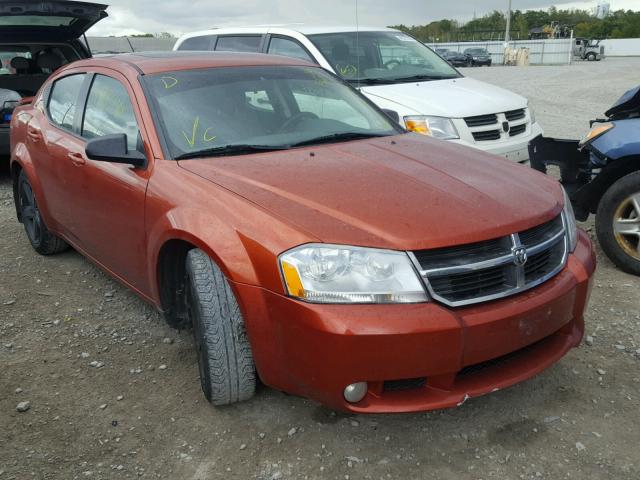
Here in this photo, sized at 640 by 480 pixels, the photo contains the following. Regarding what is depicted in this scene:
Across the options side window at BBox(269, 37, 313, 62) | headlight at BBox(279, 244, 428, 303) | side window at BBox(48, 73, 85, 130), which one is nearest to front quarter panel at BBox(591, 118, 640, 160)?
headlight at BBox(279, 244, 428, 303)

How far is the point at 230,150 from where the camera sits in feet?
10.2

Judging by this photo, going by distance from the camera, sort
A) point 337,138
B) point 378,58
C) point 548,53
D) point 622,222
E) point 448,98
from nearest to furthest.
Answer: point 337,138 → point 622,222 → point 448,98 → point 378,58 → point 548,53

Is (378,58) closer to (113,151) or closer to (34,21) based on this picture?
(34,21)

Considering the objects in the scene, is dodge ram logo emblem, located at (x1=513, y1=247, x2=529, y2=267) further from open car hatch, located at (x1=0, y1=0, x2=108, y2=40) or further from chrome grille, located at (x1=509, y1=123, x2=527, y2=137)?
open car hatch, located at (x1=0, y1=0, x2=108, y2=40)

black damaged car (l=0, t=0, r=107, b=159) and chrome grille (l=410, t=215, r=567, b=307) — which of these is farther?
black damaged car (l=0, t=0, r=107, b=159)

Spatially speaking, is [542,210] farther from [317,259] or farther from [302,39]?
[302,39]

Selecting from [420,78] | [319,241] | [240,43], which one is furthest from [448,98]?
[319,241]

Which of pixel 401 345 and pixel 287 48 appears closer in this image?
pixel 401 345

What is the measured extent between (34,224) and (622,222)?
174 inches

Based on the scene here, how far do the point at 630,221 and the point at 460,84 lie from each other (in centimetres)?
291

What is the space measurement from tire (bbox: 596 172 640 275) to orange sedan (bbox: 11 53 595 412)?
144 centimetres

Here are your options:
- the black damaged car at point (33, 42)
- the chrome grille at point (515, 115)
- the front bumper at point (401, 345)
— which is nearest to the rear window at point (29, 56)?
the black damaged car at point (33, 42)

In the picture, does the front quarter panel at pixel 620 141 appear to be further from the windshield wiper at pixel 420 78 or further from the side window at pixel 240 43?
the side window at pixel 240 43

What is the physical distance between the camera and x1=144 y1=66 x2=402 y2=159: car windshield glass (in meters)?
3.16
